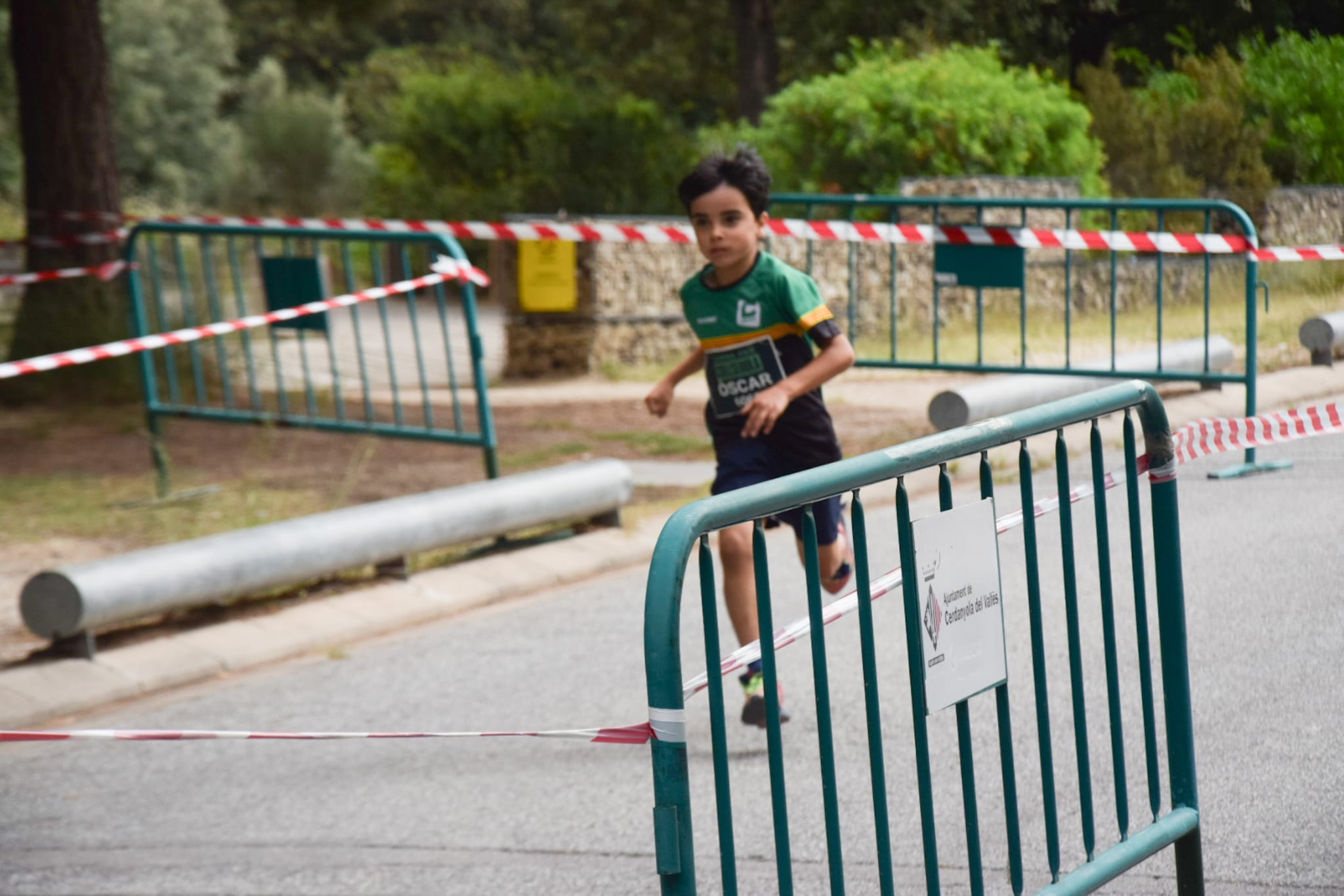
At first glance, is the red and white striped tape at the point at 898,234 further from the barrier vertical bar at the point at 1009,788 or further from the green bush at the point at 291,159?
the green bush at the point at 291,159

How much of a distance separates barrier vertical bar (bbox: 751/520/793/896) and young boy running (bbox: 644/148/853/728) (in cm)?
208

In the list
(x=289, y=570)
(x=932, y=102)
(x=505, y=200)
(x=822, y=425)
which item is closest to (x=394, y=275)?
(x=505, y=200)

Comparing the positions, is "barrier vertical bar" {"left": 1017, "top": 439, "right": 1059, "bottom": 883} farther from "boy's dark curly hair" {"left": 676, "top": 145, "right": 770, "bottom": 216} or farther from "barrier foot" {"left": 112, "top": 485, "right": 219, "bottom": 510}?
"barrier foot" {"left": 112, "top": 485, "right": 219, "bottom": 510}

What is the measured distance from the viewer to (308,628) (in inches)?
242

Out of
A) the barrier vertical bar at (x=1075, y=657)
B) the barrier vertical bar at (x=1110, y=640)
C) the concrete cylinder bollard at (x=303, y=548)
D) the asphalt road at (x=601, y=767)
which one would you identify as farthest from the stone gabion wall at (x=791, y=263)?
the barrier vertical bar at (x=1075, y=657)

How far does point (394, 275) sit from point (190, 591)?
62.1ft

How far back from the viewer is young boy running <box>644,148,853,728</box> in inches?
183

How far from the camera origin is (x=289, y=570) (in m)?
6.18

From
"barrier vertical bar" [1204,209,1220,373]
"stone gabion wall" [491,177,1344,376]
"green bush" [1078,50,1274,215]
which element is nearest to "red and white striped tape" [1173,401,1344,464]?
"barrier vertical bar" [1204,209,1220,373]

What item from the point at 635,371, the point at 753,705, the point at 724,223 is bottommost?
the point at 635,371

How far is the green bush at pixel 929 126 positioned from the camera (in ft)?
45.9

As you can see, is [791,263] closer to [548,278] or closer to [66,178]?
[548,278]

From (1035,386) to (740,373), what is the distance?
182 inches

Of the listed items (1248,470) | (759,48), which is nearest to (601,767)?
(1248,470)
